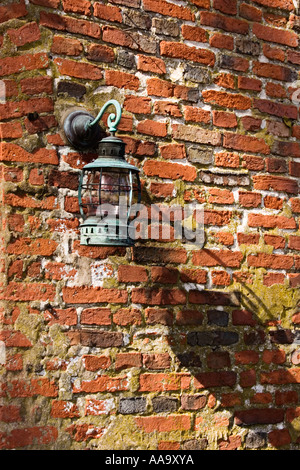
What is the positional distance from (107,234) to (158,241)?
498mm

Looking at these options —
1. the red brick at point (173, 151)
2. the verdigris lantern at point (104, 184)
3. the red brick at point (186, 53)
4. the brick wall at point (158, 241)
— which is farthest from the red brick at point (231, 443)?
the red brick at point (186, 53)

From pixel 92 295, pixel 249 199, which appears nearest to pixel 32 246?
pixel 92 295

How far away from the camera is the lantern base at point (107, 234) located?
214 centimetres

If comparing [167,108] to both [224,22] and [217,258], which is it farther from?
[217,258]

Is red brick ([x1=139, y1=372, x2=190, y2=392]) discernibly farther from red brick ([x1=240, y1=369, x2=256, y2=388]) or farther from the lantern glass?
the lantern glass

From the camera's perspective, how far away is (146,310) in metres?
2.54

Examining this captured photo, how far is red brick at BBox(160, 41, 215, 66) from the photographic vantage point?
268 centimetres

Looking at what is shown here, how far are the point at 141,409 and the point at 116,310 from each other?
1.43 ft

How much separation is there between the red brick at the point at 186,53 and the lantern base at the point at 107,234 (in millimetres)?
975

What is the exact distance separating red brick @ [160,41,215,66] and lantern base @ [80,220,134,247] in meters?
0.98

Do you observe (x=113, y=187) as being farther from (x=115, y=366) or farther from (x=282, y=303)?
(x=282, y=303)

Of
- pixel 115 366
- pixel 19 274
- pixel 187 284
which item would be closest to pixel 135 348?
pixel 115 366

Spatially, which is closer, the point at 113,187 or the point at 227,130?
the point at 113,187

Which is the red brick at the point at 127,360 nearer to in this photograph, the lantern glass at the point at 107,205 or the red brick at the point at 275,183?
the lantern glass at the point at 107,205
